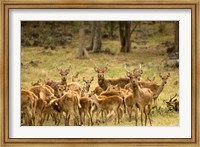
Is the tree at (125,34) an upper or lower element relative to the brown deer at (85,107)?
upper

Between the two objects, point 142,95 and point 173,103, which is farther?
point 142,95

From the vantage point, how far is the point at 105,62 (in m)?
5.52

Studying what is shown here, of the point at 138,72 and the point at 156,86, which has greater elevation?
the point at 138,72

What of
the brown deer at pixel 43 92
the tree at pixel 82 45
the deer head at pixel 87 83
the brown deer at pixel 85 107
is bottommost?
the brown deer at pixel 85 107

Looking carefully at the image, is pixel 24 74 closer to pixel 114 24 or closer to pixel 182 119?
pixel 114 24

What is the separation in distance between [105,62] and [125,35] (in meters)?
0.25

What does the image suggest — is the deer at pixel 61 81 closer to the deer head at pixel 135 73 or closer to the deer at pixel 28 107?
the deer at pixel 28 107

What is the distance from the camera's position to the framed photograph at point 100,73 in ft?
17.7

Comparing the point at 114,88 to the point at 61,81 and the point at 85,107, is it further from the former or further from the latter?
the point at 61,81

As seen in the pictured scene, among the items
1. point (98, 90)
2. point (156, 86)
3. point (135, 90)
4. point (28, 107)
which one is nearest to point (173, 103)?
point (156, 86)

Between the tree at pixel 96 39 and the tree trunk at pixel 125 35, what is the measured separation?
160mm

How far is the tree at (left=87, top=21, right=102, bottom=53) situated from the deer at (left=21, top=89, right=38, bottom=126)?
1.83 feet

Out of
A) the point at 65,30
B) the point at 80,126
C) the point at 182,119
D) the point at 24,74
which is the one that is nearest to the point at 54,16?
the point at 65,30

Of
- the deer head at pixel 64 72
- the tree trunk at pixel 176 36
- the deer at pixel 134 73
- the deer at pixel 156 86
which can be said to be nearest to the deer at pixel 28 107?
the deer head at pixel 64 72
